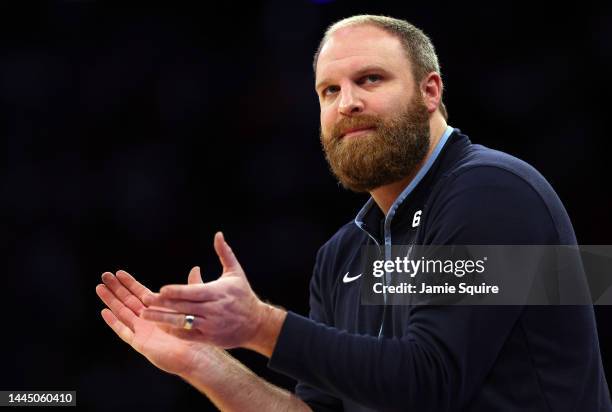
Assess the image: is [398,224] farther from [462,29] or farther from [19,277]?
[19,277]

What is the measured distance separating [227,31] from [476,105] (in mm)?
1700

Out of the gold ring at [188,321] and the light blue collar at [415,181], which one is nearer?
the gold ring at [188,321]

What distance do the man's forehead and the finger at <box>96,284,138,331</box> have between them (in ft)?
2.95

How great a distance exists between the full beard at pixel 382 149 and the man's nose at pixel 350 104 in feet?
0.07

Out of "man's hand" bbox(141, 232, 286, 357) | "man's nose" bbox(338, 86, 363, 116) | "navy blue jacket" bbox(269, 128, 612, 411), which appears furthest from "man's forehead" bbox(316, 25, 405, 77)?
"man's hand" bbox(141, 232, 286, 357)

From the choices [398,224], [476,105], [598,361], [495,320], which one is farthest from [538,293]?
[476,105]

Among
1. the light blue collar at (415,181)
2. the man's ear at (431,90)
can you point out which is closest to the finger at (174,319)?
the light blue collar at (415,181)

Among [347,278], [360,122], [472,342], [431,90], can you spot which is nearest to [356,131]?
[360,122]

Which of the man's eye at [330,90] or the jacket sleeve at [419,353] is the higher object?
the man's eye at [330,90]

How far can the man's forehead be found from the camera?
2.19 m

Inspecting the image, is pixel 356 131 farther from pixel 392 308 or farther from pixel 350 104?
pixel 392 308

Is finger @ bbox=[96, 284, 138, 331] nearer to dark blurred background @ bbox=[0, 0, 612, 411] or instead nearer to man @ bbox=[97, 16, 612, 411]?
man @ bbox=[97, 16, 612, 411]

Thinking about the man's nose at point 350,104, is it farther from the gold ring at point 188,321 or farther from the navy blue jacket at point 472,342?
the gold ring at point 188,321

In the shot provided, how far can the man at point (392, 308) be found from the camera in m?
1.59
